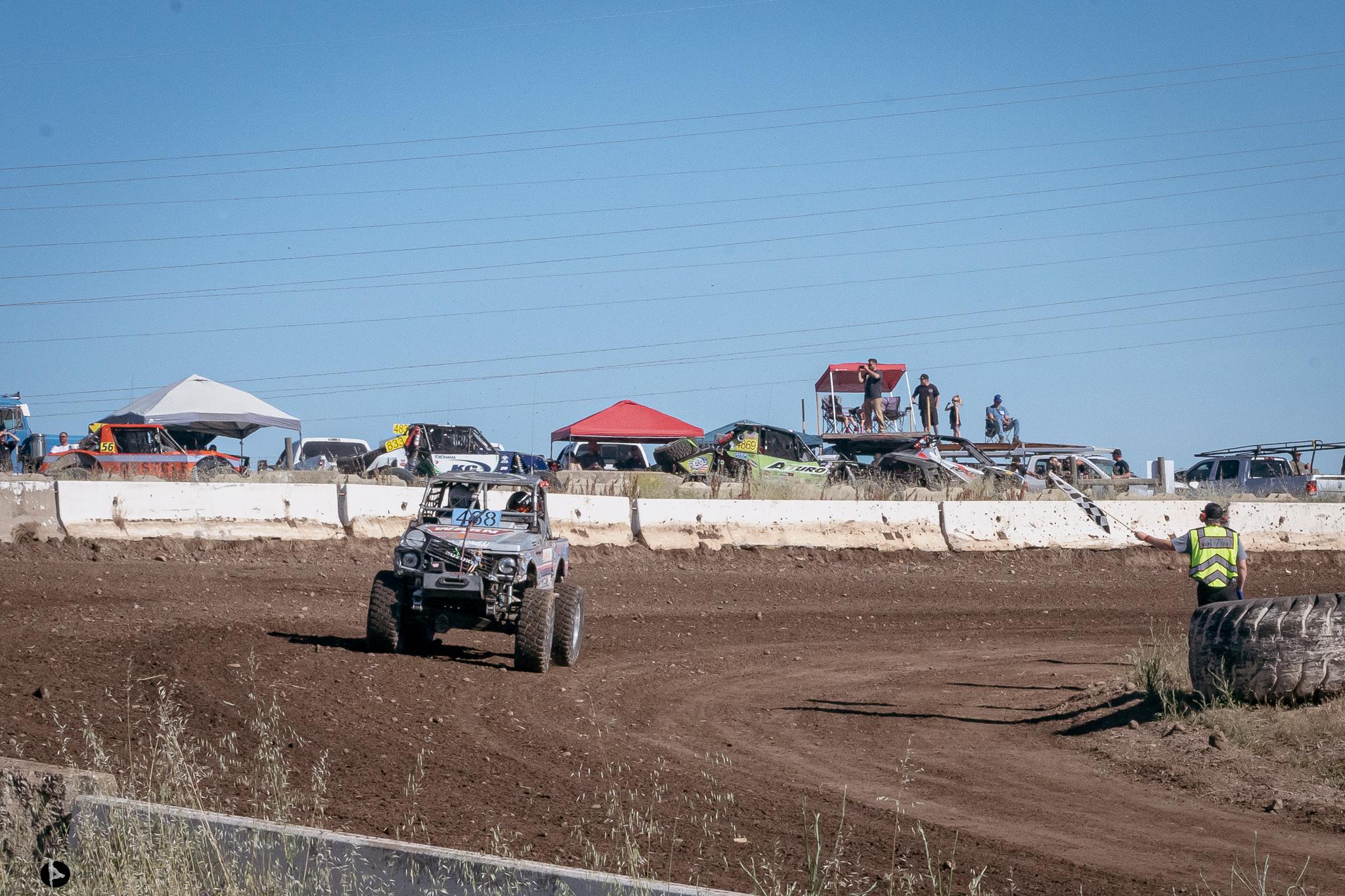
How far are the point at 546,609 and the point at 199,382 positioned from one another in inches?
1015

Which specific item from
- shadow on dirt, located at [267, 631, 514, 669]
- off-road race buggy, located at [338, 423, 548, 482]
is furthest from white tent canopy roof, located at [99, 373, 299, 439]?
shadow on dirt, located at [267, 631, 514, 669]

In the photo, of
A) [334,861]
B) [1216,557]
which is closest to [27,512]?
[334,861]

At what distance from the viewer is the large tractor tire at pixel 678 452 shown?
2434cm

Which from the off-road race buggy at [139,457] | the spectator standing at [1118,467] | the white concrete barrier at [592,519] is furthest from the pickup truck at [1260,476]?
the off-road race buggy at [139,457]

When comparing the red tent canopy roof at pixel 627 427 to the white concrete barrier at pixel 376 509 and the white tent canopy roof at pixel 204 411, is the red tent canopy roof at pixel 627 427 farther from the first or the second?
the white concrete barrier at pixel 376 509

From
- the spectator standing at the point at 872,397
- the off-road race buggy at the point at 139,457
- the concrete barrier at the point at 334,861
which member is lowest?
the concrete barrier at the point at 334,861

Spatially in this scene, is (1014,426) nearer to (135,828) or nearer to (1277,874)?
(1277,874)

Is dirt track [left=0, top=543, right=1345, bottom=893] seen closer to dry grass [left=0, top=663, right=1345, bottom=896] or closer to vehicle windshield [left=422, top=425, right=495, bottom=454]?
dry grass [left=0, top=663, right=1345, bottom=896]

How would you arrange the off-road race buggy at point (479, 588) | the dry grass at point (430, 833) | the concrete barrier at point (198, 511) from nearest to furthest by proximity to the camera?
1. the dry grass at point (430, 833)
2. the off-road race buggy at point (479, 588)
3. the concrete barrier at point (198, 511)

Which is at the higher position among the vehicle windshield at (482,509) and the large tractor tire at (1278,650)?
the vehicle windshield at (482,509)

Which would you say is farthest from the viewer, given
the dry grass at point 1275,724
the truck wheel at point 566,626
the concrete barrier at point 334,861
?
the truck wheel at point 566,626

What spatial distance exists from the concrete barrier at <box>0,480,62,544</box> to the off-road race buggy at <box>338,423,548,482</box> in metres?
7.73

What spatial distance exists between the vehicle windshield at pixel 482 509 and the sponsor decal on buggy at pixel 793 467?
510 inches

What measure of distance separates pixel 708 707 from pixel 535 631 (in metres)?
1.69
